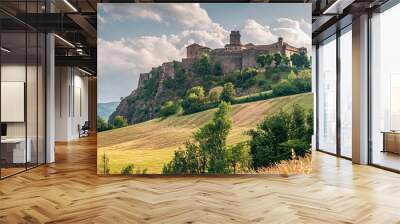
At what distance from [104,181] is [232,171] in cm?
202

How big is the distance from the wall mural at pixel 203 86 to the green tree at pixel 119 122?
2 cm

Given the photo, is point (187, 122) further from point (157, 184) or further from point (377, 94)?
point (377, 94)

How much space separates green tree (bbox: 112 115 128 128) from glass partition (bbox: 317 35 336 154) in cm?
564

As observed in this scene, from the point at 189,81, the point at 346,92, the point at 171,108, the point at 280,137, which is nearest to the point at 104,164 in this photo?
the point at 171,108

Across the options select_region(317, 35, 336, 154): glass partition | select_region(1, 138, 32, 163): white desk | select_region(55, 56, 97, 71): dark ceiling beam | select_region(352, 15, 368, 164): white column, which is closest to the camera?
select_region(1, 138, 32, 163): white desk

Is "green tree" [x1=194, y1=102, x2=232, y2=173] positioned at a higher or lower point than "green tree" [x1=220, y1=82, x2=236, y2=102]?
lower

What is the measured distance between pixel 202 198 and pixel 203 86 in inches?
91.1

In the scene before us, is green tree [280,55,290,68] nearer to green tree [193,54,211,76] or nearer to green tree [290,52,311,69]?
green tree [290,52,311,69]

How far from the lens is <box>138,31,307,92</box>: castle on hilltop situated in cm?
674

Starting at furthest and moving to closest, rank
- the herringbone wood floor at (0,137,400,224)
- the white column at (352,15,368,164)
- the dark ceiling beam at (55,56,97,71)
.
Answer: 1. the dark ceiling beam at (55,56,97,71)
2. the white column at (352,15,368,164)
3. the herringbone wood floor at (0,137,400,224)

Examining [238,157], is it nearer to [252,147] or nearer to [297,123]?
[252,147]

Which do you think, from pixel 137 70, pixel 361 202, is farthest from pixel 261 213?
pixel 137 70

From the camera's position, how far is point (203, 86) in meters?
6.76

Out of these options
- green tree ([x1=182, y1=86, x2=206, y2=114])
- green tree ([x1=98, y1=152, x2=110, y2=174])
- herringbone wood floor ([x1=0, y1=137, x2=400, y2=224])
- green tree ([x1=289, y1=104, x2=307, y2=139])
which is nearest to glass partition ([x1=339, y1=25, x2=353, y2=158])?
herringbone wood floor ([x1=0, y1=137, x2=400, y2=224])
